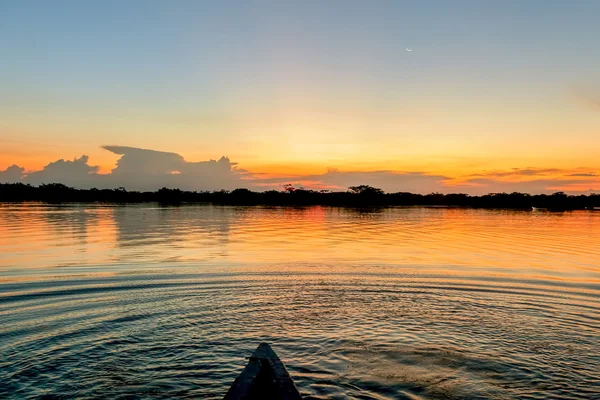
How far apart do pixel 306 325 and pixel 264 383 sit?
6.39 metres

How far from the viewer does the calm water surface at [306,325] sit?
9.72 m

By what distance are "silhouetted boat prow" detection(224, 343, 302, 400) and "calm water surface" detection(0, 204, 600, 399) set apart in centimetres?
153

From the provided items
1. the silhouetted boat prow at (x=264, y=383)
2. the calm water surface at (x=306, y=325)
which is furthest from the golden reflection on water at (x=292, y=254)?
the silhouetted boat prow at (x=264, y=383)

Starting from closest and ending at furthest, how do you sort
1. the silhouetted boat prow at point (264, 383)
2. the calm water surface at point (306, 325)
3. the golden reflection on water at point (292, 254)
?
1. the silhouetted boat prow at point (264, 383)
2. the calm water surface at point (306, 325)
3. the golden reflection on water at point (292, 254)

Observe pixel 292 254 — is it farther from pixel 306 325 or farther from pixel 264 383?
pixel 264 383

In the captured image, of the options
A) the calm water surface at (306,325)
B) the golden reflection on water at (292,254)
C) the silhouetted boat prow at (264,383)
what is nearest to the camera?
the silhouetted boat prow at (264,383)

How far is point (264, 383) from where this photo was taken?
304 inches

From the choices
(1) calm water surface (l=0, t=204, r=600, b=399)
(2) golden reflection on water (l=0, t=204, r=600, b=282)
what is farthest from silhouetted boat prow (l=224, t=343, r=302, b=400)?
(2) golden reflection on water (l=0, t=204, r=600, b=282)

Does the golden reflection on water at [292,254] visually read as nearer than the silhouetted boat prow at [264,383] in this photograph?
No

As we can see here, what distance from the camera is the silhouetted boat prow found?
23.8 ft

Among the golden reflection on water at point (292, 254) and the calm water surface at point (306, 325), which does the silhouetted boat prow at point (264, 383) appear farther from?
the golden reflection on water at point (292, 254)

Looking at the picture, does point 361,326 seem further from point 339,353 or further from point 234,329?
point 234,329

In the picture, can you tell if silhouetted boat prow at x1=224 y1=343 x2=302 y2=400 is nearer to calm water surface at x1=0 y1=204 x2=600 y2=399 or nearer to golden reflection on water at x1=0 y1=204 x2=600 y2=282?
calm water surface at x1=0 y1=204 x2=600 y2=399

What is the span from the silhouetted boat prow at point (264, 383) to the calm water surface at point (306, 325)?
1528 millimetres
